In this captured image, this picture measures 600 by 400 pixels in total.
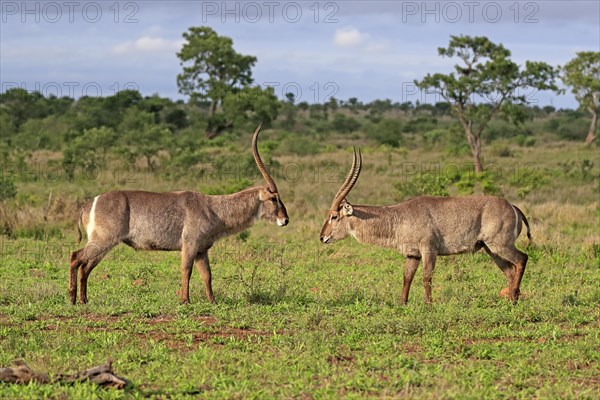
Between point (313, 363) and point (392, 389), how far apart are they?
2.61ft

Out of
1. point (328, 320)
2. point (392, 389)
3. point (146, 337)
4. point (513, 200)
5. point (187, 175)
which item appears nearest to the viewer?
point (392, 389)

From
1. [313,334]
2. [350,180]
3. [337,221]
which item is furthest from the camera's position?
[337,221]

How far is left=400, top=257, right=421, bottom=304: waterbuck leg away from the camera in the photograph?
863 cm

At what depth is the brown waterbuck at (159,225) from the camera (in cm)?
849

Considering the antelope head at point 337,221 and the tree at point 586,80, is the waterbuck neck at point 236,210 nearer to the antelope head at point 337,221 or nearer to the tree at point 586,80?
the antelope head at point 337,221

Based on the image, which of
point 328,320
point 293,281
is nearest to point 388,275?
point 293,281

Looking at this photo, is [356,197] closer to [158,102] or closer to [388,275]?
[388,275]

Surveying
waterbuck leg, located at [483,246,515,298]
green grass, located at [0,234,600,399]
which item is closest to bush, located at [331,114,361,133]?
green grass, located at [0,234,600,399]

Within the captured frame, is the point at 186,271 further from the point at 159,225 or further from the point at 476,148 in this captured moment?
the point at 476,148

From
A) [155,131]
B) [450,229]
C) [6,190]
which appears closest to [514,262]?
[450,229]

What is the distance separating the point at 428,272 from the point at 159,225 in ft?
9.34

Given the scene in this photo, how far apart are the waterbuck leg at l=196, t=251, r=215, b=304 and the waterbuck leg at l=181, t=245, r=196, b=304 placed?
167 millimetres

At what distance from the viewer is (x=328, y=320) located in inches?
293

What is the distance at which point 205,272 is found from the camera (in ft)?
28.7
